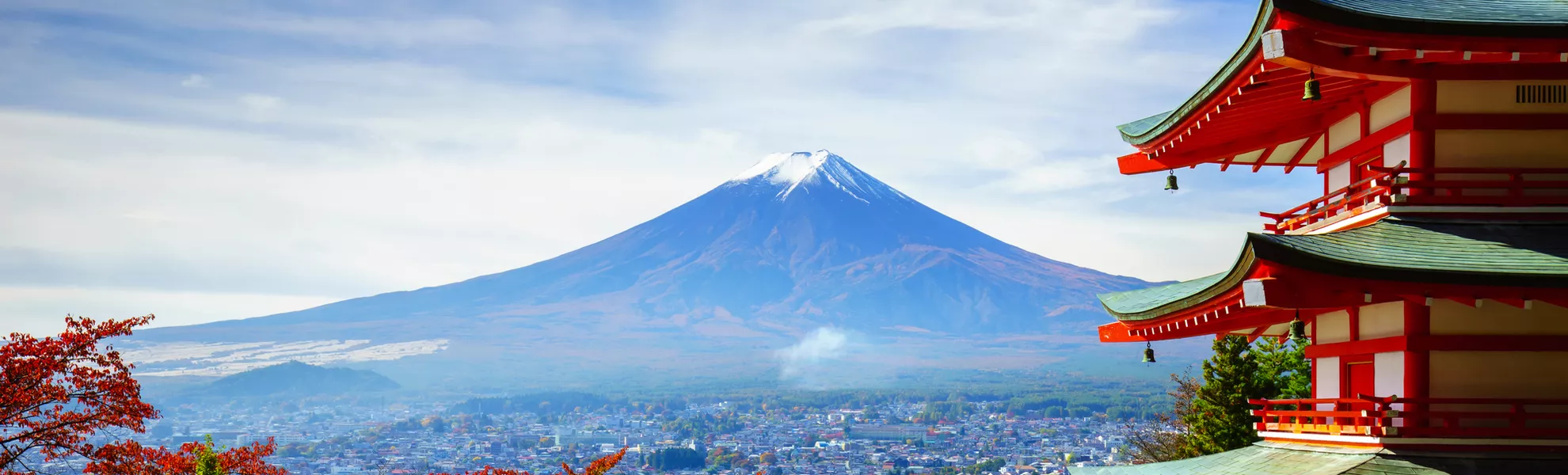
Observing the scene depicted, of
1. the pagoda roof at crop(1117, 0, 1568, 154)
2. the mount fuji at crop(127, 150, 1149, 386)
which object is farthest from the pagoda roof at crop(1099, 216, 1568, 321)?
the mount fuji at crop(127, 150, 1149, 386)

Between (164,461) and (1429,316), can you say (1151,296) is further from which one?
(164,461)

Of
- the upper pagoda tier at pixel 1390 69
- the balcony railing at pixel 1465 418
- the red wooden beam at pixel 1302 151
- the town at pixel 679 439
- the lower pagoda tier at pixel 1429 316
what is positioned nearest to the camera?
the lower pagoda tier at pixel 1429 316

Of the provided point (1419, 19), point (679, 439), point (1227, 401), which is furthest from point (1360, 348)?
point (679, 439)

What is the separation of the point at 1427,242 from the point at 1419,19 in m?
1.46

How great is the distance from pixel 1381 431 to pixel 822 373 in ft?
480

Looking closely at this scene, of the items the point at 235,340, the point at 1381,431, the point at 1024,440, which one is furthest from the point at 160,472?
the point at 235,340

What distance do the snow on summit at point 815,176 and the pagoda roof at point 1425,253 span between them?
558 feet

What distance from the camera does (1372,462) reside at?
9.81 m

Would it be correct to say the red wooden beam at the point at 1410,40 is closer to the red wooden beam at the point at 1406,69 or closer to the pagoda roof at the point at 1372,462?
the red wooden beam at the point at 1406,69

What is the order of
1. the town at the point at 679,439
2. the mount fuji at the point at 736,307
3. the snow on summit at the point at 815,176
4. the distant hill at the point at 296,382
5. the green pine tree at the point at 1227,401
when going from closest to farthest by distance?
the green pine tree at the point at 1227,401
the town at the point at 679,439
the distant hill at the point at 296,382
the mount fuji at the point at 736,307
the snow on summit at the point at 815,176

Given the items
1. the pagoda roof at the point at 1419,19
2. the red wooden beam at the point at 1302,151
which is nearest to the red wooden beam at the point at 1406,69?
the pagoda roof at the point at 1419,19

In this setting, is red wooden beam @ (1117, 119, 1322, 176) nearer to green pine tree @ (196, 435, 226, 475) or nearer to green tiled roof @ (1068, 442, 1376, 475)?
green tiled roof @ (1068, 442, 1376, 475)

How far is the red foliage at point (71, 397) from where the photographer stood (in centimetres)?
1498

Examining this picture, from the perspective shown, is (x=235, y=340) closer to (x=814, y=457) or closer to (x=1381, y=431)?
(x=814, y=457)
